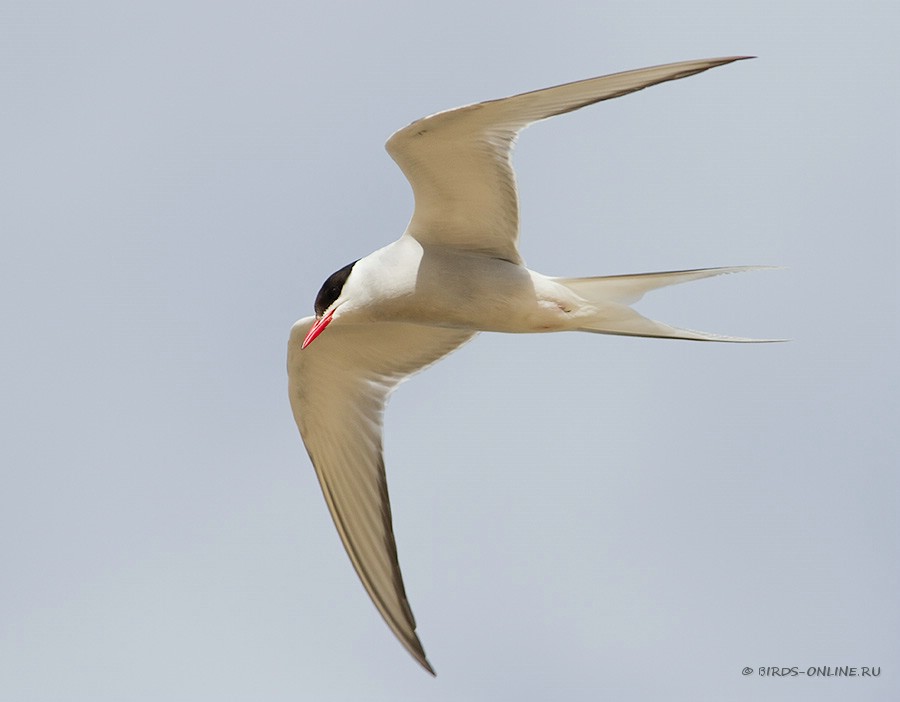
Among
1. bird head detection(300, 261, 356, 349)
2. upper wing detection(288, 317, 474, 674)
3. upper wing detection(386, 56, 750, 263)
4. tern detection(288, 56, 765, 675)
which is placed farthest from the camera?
upper wing detection(288, 317, 474, 674)

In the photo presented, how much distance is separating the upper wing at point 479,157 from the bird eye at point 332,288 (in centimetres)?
45

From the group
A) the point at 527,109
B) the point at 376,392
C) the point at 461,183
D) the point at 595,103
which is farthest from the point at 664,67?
the point at 376,392

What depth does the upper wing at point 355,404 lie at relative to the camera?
862cm

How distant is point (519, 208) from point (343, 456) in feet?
6.85

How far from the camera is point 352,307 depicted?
25.8ft

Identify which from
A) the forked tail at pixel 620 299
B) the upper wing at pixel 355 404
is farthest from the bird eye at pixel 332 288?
the forked tail at pixel 620 299

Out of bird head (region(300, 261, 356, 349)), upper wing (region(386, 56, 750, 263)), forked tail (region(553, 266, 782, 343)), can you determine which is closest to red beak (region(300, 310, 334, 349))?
bird head (region(300, 261, 356, 349))

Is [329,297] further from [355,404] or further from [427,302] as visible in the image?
[355,404]

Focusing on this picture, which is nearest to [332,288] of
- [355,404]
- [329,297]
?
[329,297]

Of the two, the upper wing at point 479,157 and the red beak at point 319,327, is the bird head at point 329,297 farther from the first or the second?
the upper wing at point 479,157

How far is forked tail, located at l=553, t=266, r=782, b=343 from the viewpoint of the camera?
7.62 metres

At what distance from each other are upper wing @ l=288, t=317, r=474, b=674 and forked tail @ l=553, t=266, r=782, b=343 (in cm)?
115

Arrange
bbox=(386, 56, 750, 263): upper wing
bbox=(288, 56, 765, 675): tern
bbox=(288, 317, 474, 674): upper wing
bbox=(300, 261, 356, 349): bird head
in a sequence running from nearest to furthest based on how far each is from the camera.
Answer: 1. bbox=(386, 56, 750, 263): upper wing
2. bbox=(288, 56, 765, 675): tern
3. bbox=(300, 261, 356, 349): bird head
4. bbox=(288, 317, 474, 674): upper wing

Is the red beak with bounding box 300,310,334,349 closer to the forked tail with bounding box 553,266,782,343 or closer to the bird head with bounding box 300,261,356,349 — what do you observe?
the bird head with bounding box 300,261,356,349
